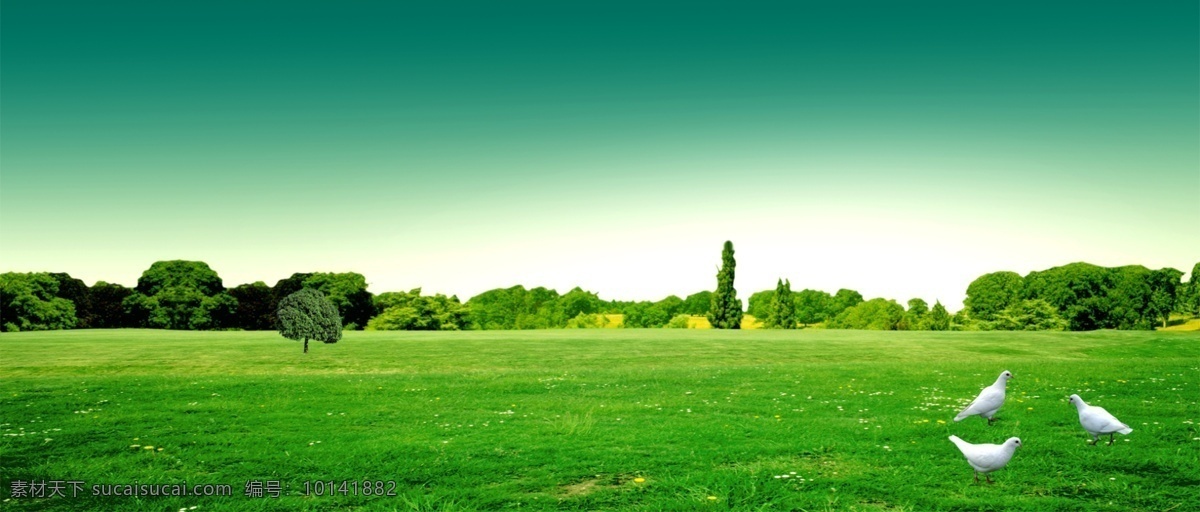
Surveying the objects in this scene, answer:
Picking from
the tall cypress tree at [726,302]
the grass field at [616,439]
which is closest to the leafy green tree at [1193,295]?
the tall cypress tree at [726,302]

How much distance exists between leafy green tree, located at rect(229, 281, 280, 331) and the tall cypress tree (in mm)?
72070

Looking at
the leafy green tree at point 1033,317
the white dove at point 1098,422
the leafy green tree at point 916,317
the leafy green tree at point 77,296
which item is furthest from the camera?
the leafy green tree at point 916,317

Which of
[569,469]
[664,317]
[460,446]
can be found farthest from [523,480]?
[664,317]

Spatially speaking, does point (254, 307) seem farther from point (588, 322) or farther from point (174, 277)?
point (588, 322)

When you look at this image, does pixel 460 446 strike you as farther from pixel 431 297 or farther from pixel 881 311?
pixel 881 311

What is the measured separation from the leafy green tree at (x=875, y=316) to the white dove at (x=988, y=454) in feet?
398

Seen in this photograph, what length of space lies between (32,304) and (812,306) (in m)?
142

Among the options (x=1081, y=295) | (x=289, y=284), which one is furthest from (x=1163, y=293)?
(x=289, y=284)

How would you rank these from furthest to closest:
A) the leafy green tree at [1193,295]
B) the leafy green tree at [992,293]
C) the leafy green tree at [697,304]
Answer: the leafy green tree at [697,304] < the leafy green tree at [992,293] < the leafy green tree at [1193,295]

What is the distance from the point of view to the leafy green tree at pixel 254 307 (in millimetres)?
106938

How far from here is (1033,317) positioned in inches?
3885

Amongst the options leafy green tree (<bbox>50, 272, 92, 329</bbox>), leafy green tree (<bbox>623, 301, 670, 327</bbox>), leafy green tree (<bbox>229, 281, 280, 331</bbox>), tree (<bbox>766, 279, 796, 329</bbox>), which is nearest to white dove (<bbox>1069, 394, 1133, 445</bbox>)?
tree (<bbox>766, 279, 796, 329</bbox>)

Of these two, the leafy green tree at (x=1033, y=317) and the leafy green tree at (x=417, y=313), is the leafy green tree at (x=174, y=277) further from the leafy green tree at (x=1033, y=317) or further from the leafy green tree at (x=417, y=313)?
the leafy green tree at (x=1033, y=317)

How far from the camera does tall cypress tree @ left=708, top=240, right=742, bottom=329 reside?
10512 centimetres
